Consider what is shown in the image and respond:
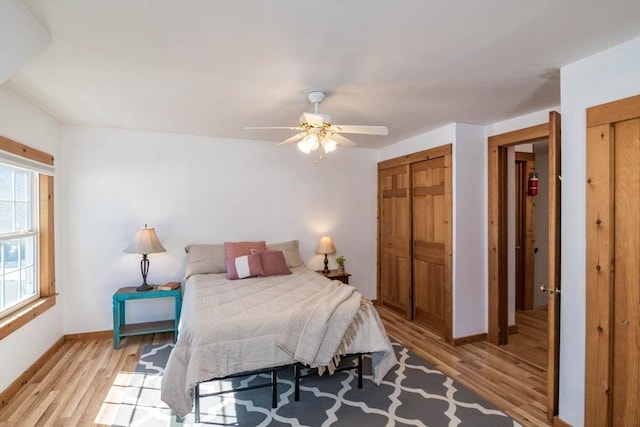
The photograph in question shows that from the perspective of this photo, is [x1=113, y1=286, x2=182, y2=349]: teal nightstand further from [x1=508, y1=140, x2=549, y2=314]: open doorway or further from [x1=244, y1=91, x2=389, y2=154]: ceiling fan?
[x1=508, y1=140, x2=549, y2=314]: open doorway

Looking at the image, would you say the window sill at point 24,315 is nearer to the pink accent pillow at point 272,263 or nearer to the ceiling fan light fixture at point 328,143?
the pink accent pillow at point 272,263

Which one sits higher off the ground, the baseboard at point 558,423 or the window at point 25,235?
the window at point 25,235

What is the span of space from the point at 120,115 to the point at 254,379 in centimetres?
282

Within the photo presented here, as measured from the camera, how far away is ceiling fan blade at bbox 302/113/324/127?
2194 millimetres

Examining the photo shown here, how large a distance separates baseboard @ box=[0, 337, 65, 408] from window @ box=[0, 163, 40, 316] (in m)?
0.55

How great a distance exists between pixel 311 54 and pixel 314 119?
44 cm

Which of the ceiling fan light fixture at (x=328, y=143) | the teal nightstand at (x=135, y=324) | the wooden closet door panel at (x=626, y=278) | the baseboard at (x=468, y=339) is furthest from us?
the baseboard at (x=468, y=339)

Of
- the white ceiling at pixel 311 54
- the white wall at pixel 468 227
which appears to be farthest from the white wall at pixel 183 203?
the white wall at pixel 468 227

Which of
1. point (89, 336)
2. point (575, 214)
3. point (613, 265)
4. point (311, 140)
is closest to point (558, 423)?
point (613, 265)

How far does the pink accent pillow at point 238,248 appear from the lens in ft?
12.5

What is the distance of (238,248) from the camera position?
152 inches

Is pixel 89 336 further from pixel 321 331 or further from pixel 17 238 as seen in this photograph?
pixel 321 331

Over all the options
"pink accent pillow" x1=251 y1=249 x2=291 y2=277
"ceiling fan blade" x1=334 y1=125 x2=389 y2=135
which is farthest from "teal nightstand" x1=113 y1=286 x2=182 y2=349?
"ceiling fan blade" x1=334 y1=125 x2=389 y2=135

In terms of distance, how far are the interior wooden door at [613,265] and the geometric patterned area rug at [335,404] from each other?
2.14 ft
